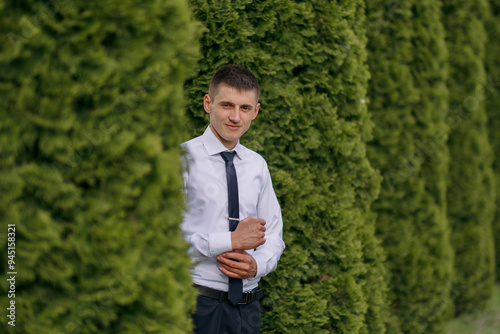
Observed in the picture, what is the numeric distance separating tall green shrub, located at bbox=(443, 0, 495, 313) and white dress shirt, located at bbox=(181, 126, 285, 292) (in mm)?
5759

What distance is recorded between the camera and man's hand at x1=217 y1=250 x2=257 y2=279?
306cm

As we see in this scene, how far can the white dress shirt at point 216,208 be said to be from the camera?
305 centimetres

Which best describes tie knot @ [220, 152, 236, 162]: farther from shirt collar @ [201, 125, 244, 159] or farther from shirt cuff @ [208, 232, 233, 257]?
shirt cuff @ [208, 232, 233, 257]

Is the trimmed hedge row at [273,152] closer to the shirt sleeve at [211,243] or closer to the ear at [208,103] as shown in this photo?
the ear at [208,103]

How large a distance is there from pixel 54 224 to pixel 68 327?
410 mm

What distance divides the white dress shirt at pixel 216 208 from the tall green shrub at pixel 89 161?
2.87 ft

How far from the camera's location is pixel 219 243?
9.87 feet

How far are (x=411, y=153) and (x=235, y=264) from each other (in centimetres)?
416

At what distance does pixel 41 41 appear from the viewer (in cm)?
186

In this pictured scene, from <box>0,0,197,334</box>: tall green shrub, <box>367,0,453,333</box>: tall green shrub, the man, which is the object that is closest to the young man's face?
the man

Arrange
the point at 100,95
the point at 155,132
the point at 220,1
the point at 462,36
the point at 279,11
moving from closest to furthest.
Result: the point at 100,95, the point at 155,132, the point at 220,1, the point at 279,11, the point at 462,36

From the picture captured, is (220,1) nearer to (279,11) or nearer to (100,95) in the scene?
(279,11)


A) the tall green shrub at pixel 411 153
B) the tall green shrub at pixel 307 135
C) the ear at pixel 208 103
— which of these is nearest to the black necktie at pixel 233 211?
the ear at pixel 208 103

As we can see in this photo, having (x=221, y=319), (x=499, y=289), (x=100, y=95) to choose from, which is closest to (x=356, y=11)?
(x=221, y=319)
